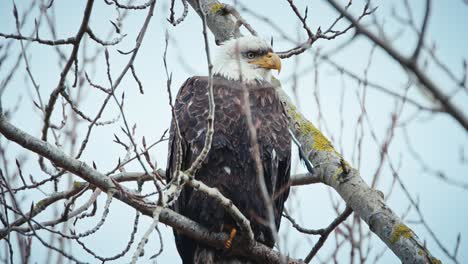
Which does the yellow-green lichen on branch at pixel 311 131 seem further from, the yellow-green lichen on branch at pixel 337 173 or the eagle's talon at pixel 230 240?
the eagle's talon at pixel 230 240

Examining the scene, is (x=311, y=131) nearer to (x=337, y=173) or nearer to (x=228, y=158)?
(x=337, y=173)

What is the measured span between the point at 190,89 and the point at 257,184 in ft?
3.11

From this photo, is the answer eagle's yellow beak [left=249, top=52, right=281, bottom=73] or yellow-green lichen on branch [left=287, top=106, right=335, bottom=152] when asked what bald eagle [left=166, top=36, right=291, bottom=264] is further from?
eagle's yellow beak [left=249, top=52, right=281, bottom=73]

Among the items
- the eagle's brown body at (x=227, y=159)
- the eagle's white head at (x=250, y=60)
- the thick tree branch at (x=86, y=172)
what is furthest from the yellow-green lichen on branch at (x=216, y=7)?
the thick tree branch at (x=86, y=172)

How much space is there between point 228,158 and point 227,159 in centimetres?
1

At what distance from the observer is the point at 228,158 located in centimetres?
451

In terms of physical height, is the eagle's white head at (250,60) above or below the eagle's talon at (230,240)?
above

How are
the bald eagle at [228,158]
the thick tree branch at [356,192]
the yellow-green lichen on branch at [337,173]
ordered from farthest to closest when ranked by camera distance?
the bald eagle at [228,158], the yellow-green lichen on branch at [337,173], the thick tree branch at [356,192]

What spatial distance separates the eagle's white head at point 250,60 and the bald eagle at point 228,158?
323 mm

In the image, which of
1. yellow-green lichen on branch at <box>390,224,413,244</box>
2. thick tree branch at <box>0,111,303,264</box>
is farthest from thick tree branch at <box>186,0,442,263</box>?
thick tree branch at <box>0,111,303,264</box>

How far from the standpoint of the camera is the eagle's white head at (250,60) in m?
5.19

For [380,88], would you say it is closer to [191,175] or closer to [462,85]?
[462,85]

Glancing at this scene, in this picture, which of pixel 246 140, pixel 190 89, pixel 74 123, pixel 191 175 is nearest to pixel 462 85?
pixel 191 175

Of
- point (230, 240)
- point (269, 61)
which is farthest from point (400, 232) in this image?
point (269, 61)
